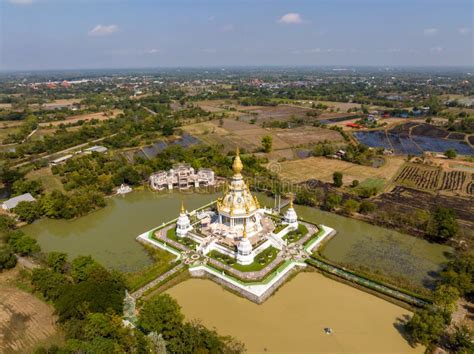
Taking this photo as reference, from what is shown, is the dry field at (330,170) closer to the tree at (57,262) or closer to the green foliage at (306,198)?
the green foliage at (306,198)

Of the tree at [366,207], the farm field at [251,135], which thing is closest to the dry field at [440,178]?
the tree at [366,207]

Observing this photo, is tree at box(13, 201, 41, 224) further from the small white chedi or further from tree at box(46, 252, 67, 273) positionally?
the small white chedi

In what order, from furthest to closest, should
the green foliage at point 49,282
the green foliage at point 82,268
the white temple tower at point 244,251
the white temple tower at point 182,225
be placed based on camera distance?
the white temple tower at point 182,225
the white temple tower at point 244,251
the green foliage at point 82,268
the green foliage at point 49,282

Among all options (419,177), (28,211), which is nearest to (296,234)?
(419,177)

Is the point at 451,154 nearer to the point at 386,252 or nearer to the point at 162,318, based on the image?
the point at 386,252

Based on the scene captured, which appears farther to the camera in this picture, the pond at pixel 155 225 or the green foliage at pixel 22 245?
the green foliage at pixel 22 245

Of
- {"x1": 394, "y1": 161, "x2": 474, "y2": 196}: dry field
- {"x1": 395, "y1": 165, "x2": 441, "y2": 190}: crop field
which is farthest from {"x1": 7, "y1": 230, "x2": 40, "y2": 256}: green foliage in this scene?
{"x1": 395, "y1": 165, "x2": 441, "y2": 190}: crop field
